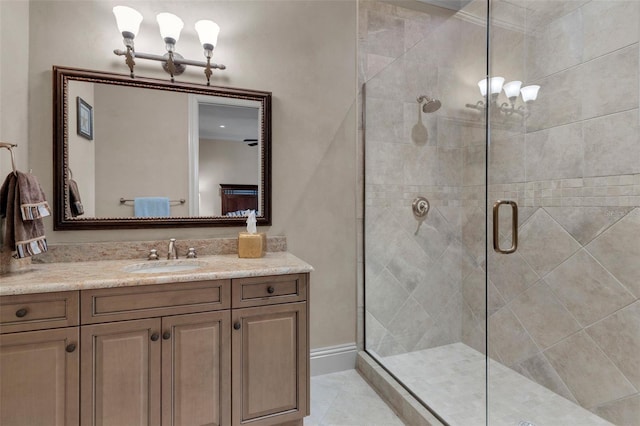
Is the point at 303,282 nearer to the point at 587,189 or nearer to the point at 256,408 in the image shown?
the point at 256,408

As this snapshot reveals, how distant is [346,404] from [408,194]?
53.3 inches

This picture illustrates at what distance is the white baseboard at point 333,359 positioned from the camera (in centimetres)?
219

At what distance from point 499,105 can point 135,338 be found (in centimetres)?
233

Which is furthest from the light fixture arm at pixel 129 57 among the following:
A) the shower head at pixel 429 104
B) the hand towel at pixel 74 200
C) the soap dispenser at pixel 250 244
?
the shower head at pixel 429 104

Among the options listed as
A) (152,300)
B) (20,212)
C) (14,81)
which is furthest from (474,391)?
(14,81)

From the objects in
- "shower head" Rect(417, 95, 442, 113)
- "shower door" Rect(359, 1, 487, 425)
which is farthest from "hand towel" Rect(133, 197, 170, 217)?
"shower head" Rect(417, 95, 442, 113)

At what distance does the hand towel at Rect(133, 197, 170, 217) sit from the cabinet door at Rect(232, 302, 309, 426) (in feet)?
2.63

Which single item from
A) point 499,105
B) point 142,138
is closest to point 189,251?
point 142,138

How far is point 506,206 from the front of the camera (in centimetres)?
211

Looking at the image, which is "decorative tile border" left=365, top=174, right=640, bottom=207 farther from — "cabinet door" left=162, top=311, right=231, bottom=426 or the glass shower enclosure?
"cabinet door" left=162, top=311, right=231, bottom=426

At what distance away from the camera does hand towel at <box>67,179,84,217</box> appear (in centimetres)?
171

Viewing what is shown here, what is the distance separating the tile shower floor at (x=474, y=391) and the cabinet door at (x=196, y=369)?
1.07 meters

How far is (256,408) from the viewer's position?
150 centimetres

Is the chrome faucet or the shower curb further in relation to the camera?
the chrome faucet
